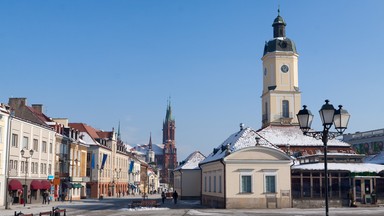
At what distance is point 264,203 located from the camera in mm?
42594

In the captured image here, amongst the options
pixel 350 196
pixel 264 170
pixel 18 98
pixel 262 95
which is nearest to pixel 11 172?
pixel 18 98

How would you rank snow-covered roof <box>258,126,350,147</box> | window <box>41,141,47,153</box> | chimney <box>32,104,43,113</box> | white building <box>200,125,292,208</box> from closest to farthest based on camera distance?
white building <box>200,125,292,208</box> < window <box>41,141,47,153</box> < snow-covered roof <box>258,126,350,147</box> < chimney <box>32,104,43,113</box>

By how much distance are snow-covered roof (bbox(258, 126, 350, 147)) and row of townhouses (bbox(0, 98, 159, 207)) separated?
17182 mm

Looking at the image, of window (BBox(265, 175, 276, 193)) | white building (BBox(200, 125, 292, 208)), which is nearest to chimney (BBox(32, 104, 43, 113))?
white building (BBox(200, 125, 292, 208))

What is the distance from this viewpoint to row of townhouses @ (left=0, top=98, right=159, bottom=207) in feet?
160

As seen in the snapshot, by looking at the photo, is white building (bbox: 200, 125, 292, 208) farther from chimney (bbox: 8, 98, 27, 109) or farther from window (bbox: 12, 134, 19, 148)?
chimney (bbox: 8, 98, 27, 109)

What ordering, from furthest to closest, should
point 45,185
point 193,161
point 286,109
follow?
1. point 286,109
2. point 193,161
3. point 45,185

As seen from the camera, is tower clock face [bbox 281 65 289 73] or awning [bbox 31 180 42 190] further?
tower clock face [bbox 281 65 289 73]

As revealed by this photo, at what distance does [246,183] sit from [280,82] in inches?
1353

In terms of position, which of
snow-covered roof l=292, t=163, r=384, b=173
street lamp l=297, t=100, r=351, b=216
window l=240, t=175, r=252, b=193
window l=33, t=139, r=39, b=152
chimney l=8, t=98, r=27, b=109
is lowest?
window l=240, t=175, r=252, b=193

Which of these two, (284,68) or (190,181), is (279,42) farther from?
(190,181)

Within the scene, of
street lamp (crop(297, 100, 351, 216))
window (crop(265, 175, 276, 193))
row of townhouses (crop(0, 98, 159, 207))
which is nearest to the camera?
street lamp (crop(297, 100, 351, 216))

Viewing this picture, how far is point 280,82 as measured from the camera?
7419 centimetres

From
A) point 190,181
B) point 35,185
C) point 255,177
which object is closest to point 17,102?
point 35,185
